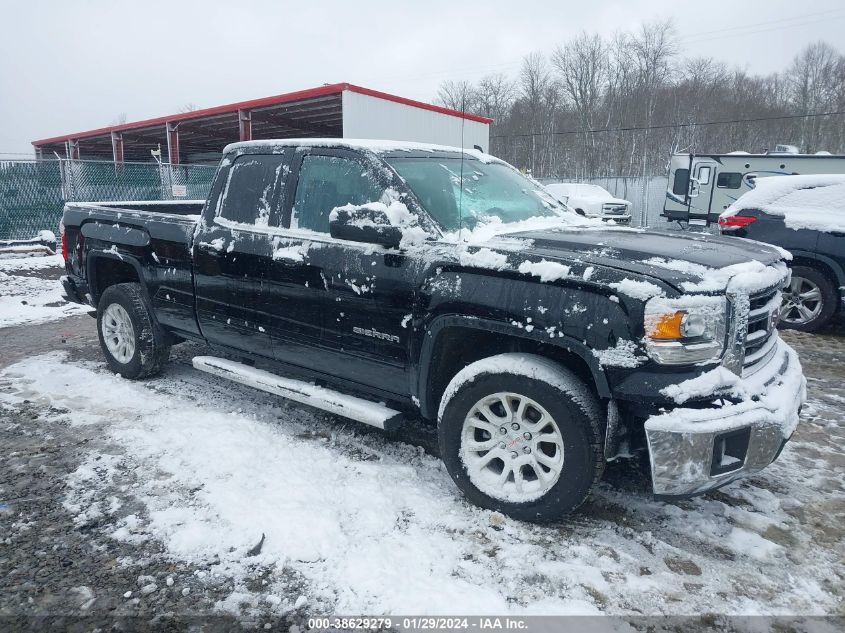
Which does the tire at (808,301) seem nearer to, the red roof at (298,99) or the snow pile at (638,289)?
the snow pile at (638,289)

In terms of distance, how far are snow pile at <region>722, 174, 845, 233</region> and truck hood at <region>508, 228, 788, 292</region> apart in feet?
12.8

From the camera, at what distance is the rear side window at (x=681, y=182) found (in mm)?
17016

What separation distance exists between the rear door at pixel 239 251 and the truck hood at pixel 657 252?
66.4 inches

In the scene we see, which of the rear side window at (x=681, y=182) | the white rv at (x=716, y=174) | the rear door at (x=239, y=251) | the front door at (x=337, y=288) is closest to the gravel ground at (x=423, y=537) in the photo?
the front door at (x=337, y=288)

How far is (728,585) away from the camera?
8.39ft

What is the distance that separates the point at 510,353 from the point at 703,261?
3.30 ft

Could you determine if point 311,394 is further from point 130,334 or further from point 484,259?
point 130,334

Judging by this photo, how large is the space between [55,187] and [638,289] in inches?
645

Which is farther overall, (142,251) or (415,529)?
(142,251)

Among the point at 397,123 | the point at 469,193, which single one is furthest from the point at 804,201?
the point at 397,123

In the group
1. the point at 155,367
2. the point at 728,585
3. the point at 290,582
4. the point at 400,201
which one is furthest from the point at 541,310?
the point at 155,367

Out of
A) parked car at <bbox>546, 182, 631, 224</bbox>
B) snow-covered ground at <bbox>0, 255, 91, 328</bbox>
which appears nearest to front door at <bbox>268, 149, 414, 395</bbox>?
snow-covered ground at <bbox>0, 255, 91, 328</bbox>

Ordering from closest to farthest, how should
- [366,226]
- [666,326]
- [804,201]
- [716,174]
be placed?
[666,326], [366,226], [804,201], [716,174]

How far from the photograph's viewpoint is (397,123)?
1847 cm
